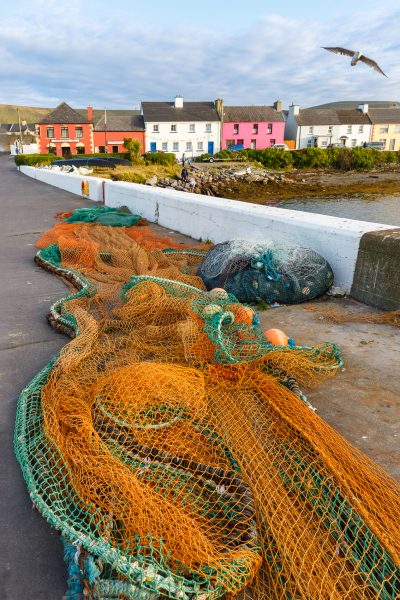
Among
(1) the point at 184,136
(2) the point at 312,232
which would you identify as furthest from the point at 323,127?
(2) the point at 312,232

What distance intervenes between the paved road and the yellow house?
81.2m

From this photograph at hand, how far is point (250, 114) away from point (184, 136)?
36.0ft

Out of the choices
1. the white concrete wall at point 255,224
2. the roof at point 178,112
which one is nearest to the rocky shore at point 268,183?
the roof at point 178,112

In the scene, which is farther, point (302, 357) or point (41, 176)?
point (41, 176)

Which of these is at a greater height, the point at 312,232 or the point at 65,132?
the point at 65,132

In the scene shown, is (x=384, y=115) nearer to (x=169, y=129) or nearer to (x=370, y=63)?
(x=169, y=129)

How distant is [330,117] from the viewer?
245 feet

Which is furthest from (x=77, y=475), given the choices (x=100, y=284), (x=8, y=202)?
(x=8, y=202)

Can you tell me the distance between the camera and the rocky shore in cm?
3872

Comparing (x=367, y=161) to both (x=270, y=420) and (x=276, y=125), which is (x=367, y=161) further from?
(x=270, y=420)

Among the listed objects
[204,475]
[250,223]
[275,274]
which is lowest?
[204,475]

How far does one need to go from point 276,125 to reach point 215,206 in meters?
65.8

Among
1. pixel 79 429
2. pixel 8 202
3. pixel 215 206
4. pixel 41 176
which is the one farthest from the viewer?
pixel 41 176

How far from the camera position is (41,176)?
25469mm
